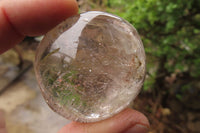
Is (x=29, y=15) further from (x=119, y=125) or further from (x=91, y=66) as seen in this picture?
(x=119, y=125)

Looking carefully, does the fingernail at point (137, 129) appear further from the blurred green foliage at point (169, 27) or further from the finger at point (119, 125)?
the blurred green foliage at point (169, 27)

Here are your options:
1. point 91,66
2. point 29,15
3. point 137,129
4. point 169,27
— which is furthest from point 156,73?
point 29,15

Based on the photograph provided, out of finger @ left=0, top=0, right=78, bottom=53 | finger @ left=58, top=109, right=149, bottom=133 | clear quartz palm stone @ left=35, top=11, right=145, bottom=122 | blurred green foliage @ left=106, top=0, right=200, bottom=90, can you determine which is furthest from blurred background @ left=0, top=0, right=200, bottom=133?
finger @ left=58, top=109, right=149, bottom=133

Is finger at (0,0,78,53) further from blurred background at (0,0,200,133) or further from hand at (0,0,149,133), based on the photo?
blurred background at (0,0,200,133)

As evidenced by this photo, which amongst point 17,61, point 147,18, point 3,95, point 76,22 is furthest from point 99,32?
point 17,61

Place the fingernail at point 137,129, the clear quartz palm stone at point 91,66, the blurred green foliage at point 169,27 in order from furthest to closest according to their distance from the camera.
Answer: the blurred green foliage at point 169,27
the fingernail at point 137,129
the clear quartz palm stone at point 91,66

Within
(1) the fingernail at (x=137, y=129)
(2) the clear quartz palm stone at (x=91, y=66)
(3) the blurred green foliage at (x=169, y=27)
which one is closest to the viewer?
(2) the clear quartz palm stone at (x=91, y=66)

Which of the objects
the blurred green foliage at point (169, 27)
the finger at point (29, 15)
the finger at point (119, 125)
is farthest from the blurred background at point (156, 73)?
the finger at point (119, 125)

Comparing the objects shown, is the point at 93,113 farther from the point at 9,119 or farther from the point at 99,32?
the point at 9,119
